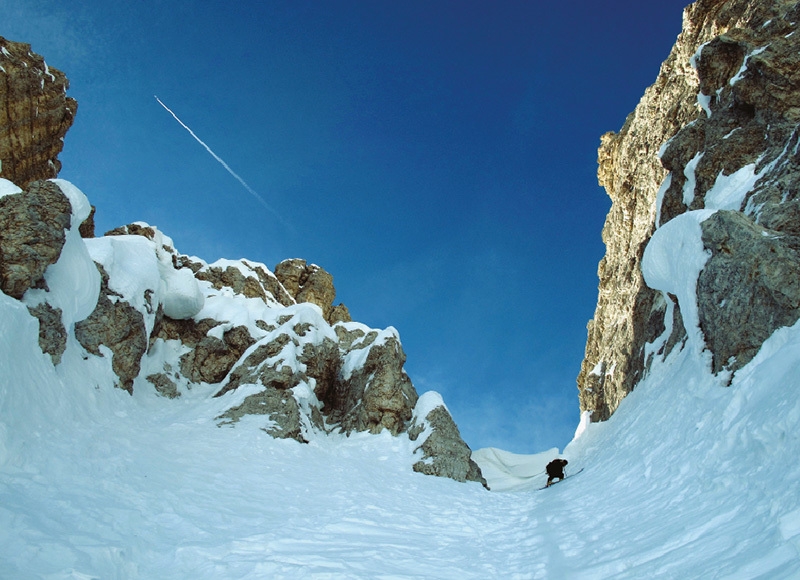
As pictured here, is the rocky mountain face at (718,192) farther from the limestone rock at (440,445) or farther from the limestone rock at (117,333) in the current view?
the limestone rock at (117,333)

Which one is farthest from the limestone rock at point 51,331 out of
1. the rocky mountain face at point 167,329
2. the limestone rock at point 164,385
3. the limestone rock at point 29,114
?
the limestone rock at point 29,114

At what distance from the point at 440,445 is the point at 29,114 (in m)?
37.1

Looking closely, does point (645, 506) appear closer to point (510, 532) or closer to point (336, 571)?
→ point (510, 532)

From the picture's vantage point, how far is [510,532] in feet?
38.9

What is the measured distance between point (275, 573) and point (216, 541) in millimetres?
2252

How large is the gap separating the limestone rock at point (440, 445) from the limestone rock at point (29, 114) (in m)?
33.3

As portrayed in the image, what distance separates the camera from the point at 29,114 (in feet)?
110

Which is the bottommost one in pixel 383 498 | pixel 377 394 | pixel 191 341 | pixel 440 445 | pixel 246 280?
pixel 383 498

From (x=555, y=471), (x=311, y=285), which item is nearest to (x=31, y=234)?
(x=555, y=471)

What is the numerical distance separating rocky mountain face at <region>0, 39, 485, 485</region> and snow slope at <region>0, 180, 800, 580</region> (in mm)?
1643

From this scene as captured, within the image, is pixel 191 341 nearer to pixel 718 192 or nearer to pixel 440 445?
pixel 440 445

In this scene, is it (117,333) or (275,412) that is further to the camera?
(275,412)

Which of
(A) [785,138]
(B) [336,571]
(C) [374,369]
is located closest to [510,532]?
(B) [336,571]

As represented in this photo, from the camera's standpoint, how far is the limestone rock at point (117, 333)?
2362cm
